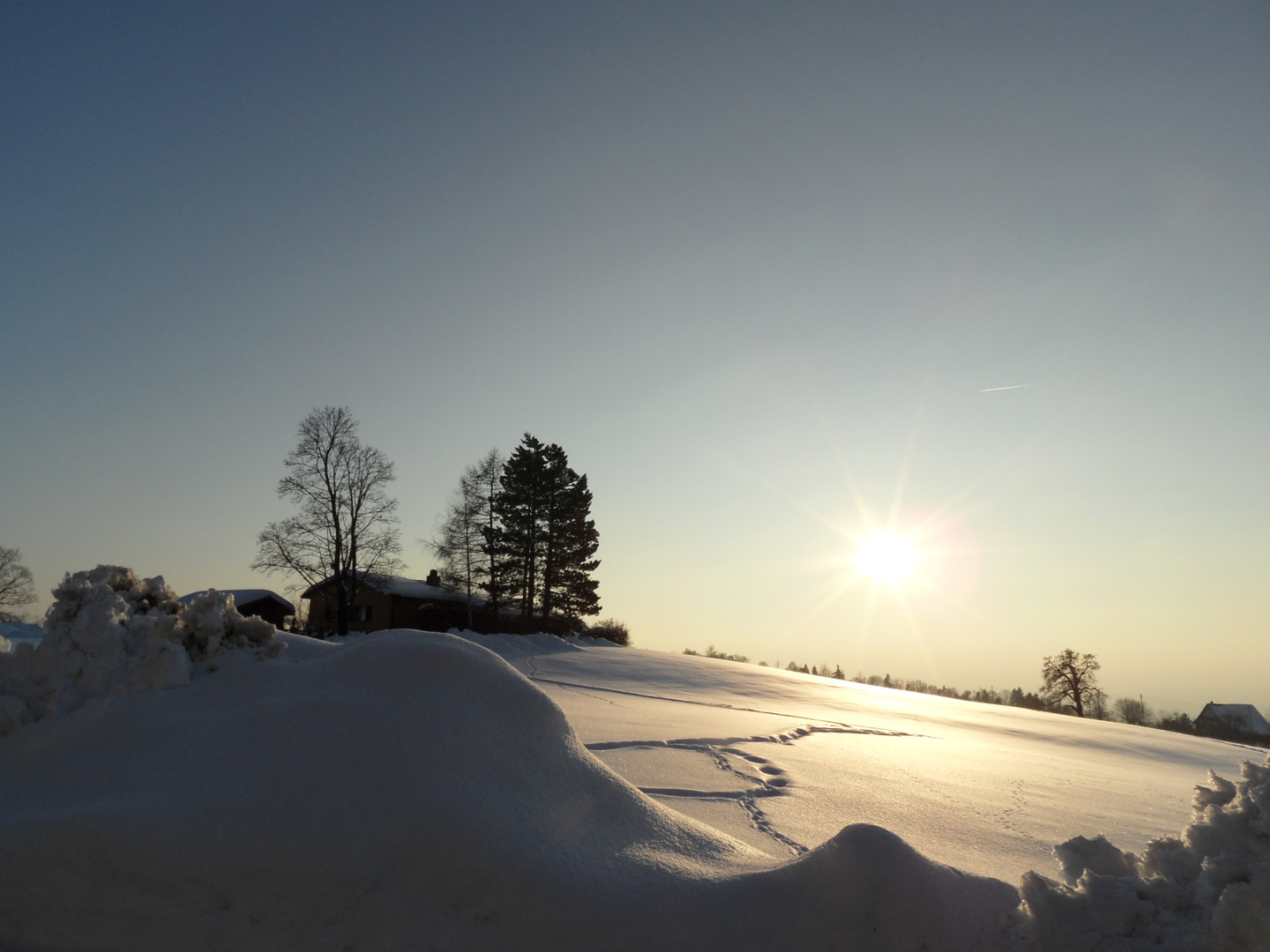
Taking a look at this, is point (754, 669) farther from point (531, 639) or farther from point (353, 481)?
point (353, 481)

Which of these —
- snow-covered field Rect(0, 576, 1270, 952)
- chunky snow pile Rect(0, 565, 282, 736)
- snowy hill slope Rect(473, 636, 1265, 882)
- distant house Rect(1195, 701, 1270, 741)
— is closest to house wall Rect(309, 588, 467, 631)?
snowy hill slope Rect(473, 636, 1265, 882)

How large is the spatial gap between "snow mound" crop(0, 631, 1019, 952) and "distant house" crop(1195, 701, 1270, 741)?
37564mm

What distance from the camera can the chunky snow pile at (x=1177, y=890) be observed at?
146 cm

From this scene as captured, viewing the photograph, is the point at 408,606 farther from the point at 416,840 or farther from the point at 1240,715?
the point at 1240,715

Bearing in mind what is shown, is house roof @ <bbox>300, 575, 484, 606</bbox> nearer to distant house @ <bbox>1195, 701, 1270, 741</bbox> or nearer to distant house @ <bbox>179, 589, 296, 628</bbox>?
distant house @ <bbox>179, 589, 296, 628</bbox>

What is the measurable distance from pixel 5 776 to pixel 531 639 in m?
11.1

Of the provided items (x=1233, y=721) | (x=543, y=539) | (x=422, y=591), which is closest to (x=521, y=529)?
(x=543, y=539)

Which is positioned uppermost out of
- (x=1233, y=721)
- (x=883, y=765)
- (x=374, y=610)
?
(x=883, y=765)

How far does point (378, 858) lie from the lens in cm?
182

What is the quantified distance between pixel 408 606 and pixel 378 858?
30.9m

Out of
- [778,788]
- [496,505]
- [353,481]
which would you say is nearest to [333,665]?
[778,788]

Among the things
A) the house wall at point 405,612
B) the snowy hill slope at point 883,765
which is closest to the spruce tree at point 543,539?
the house wall at point 405,612

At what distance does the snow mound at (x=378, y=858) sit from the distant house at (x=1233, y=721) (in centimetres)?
3756

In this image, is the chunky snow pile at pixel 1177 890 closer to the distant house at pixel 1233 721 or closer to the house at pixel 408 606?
the house at pixel 408 606
